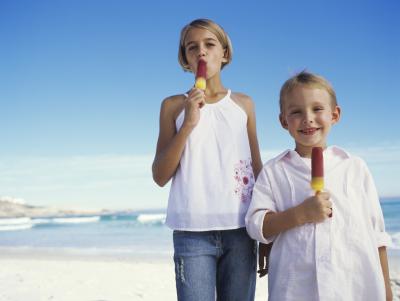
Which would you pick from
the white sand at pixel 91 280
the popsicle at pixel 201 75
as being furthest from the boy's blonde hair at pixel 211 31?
the white sand at pixel 91 280

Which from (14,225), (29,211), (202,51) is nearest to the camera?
(202,51)

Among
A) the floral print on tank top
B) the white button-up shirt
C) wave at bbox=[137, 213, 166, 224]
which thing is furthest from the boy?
wave at bbox=[137, 213, 166, 224]

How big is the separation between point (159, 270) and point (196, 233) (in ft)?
20.0

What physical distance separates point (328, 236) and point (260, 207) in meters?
0.33

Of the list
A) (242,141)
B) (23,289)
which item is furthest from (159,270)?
(242,141)

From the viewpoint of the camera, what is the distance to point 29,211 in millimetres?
38688

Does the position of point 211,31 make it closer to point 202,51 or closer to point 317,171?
point 202,51


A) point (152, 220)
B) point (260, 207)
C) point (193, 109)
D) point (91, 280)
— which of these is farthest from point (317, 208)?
point (152, 220)

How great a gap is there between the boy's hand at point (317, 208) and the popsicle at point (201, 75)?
2.52 feet

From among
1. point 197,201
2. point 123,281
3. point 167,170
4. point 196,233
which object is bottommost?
point 123,281

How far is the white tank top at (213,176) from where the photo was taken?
2.43 m

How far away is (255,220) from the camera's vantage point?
2.28 m

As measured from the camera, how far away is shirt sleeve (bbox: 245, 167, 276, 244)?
2.27 metres

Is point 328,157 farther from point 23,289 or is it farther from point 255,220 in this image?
point 23,289
